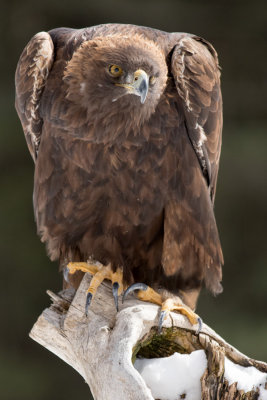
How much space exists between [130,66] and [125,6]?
2.99m

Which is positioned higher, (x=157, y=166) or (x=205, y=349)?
(x=157, y=166)

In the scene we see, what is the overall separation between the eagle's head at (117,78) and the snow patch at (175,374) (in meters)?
1.00

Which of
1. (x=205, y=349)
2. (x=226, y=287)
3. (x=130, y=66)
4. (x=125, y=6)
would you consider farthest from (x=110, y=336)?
(x=125, y=6)

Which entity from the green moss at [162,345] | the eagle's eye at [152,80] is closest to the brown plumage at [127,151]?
the eagle's eye at [152,80]

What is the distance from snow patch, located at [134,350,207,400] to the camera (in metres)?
2.50

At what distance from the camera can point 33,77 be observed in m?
3.01

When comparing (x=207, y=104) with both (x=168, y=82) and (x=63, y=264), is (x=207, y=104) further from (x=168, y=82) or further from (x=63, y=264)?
(x=63, y=264)

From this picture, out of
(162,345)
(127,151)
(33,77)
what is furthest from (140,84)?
(162,345)

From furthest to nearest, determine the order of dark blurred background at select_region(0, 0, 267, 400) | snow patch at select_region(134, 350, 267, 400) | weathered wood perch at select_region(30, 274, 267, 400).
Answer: dark blurred background at select_region(0, 0, 267, 400)
snow patch at select_region(134, 350, 267, 400)
weathered wood perch at select_region(30, 274, 267, 400)

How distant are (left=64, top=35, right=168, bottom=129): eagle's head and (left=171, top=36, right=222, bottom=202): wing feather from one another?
0.11m

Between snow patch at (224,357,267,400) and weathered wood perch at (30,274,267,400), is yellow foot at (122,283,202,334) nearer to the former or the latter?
weathered wood perch at (30,274,267,400)

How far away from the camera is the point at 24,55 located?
310 cm

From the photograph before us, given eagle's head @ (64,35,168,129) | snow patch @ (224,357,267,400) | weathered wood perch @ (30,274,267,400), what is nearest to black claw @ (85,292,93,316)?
weathered wood perch @ (30,274,267,400)

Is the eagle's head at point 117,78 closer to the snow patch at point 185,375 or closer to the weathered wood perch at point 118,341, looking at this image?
the weathered wood perch at point 118,341
